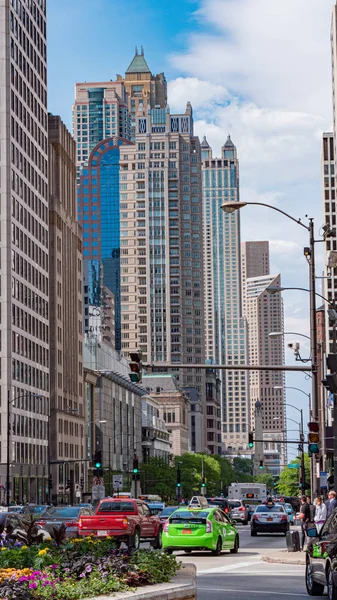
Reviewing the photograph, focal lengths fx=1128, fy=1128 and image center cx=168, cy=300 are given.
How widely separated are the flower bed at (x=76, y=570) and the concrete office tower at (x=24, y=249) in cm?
9100

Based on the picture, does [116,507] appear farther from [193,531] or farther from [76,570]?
[76,570]

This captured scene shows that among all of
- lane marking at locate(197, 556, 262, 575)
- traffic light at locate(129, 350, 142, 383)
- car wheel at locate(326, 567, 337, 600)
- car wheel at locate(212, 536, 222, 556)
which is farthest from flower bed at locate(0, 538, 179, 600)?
car wheel at locate(212, 536, 222, 556)

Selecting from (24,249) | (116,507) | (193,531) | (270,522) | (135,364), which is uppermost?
→ (24,249)

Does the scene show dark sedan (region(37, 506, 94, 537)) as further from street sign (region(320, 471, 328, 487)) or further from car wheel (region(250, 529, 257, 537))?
street sign (region(320, 471, 328, 487))

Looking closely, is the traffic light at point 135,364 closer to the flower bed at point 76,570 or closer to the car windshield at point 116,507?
the car windshield at point 116,507

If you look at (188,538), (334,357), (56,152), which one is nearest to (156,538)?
(188,538)

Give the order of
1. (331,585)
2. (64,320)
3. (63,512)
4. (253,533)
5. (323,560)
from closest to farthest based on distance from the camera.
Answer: (331,585), (323,560), (63,512), (253,533), (64,320)

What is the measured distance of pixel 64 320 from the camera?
457ft

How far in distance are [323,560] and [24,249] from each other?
10073cm

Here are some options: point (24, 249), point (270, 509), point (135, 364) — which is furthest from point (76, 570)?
point (24, 249)

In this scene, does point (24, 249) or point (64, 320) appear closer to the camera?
point (24, 249)

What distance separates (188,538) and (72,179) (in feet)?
397

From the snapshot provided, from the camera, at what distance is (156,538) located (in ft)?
127

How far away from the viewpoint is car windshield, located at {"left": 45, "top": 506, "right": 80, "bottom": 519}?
128 ft
